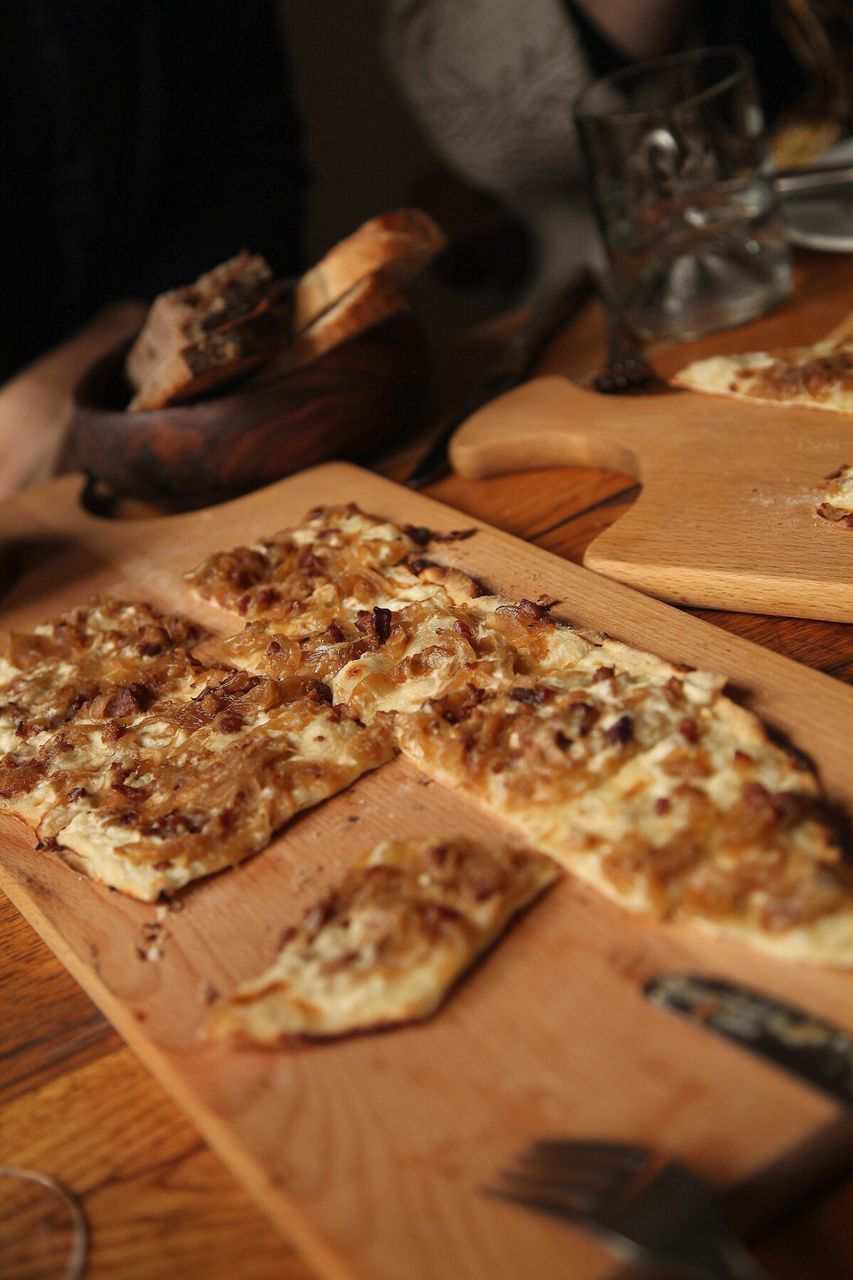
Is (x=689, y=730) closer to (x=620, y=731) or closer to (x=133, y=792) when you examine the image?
(x=620, y=731)

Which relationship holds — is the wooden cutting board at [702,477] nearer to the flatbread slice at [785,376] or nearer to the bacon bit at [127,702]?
the flatbread slice at [785,376]

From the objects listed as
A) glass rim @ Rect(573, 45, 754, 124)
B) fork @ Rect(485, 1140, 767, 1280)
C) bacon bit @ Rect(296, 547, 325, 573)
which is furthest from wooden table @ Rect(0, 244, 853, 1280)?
glass rim @ Rect(573, 45, 754, 124)

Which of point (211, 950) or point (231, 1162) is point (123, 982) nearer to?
point (211, 950)

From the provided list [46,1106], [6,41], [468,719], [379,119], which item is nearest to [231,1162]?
[46,1106]

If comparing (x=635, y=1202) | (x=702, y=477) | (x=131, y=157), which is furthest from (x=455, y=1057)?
(x=131, y=157)

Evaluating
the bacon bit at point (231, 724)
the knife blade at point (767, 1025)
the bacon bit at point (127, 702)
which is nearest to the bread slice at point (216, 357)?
the bacon bit at point (127, 702)

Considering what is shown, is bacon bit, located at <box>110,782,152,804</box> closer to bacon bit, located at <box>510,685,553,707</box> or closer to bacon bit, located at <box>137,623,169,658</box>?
bacon bit, located at <box>137,623,169,658</box>
